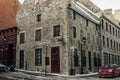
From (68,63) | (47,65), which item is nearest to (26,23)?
(47,65)

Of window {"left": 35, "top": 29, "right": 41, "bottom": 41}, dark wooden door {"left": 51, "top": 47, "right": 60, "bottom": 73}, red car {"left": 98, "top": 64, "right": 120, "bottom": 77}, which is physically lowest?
red car {"left": 98, "top": 64, "right": 120, "bottom": 77}

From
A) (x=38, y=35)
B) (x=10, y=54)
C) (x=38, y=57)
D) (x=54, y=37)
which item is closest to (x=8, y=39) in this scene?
(x=10, y=54)

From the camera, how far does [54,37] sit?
27750 mm

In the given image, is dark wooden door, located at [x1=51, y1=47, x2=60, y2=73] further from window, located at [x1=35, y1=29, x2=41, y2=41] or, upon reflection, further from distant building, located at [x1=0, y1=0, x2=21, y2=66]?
distant building, located at [x1=0, y1=0, x2=21, y2=66]

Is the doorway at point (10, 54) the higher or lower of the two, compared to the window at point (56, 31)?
lower

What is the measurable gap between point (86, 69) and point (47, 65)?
18.7 ft

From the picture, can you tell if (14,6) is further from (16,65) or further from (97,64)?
(97,64)

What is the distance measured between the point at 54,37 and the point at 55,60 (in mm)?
2696

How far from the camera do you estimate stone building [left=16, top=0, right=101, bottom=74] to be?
87.8ft

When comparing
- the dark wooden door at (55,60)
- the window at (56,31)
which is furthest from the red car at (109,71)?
the window at (56,31)

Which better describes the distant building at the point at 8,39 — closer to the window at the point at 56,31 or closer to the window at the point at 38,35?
the window at the point at 38,35

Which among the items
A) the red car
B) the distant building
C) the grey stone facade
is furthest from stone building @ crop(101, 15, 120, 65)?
the distant building

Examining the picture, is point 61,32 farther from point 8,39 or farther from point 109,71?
point 8,39

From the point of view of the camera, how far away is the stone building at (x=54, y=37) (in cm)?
2677
